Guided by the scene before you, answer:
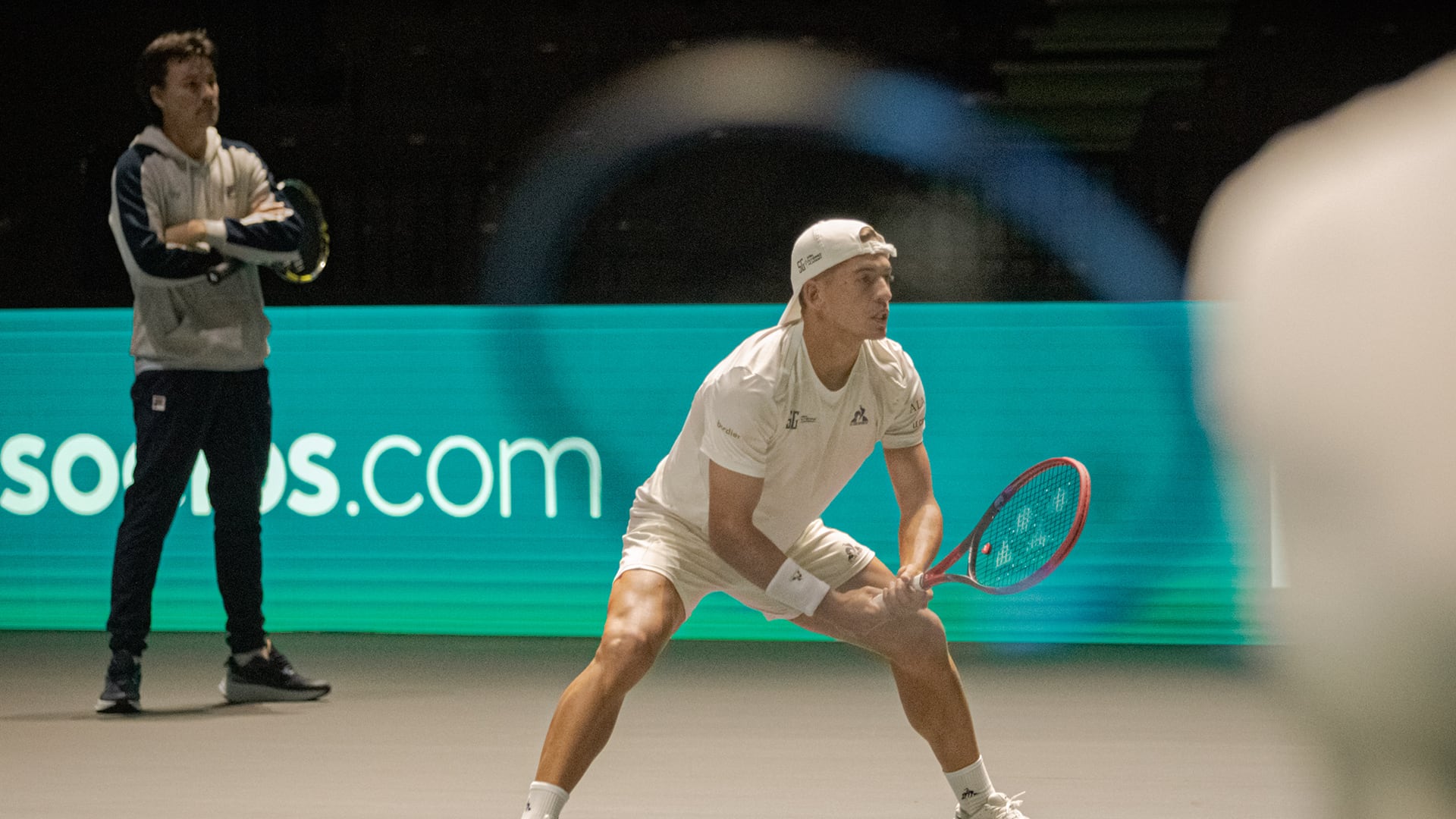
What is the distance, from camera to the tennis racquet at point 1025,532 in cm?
333

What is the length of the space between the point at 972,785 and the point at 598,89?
8347 mm

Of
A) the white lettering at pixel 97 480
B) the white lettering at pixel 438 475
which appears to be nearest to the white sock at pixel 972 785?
the white lettering at pixel 438 475

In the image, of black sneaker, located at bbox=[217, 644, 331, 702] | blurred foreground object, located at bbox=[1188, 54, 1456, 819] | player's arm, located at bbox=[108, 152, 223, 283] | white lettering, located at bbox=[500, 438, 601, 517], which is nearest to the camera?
blurred foreground object, located at bbox=[1188, 54, 1456, 819]

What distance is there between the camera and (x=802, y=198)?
1092 cm

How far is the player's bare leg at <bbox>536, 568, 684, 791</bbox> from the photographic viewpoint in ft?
10.6

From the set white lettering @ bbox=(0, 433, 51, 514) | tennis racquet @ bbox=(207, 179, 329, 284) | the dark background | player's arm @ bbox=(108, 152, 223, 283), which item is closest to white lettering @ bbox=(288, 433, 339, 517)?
white lettering @ bbox=(0, 433, 51, 514)

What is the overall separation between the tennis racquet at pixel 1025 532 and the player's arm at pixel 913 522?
32mm

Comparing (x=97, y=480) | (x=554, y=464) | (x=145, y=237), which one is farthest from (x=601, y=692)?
(x=97, y=480)

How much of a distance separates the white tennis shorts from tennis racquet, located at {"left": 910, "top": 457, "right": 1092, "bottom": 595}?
0.28 meters

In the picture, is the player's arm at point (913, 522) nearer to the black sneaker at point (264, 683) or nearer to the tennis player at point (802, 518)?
the tennis player at point (802, 518)

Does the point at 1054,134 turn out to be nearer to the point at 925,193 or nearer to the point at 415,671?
the point at 925,193

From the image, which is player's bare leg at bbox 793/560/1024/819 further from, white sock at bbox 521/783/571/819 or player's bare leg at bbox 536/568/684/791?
white sock at bbox 521/783/571/819

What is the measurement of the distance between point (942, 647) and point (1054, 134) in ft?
25.7

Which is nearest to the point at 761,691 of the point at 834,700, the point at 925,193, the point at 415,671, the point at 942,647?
the point at 834,700
